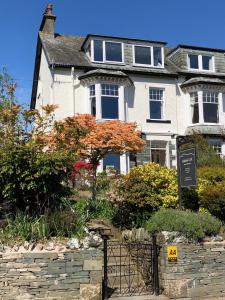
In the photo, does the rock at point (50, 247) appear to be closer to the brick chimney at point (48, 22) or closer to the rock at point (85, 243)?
the rock at point (85, 243)

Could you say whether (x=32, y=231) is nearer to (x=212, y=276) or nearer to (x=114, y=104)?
→ (x=212, y=276)

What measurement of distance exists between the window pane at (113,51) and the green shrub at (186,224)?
16.2 metres

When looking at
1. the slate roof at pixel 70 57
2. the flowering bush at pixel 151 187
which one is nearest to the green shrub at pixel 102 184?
the flowering bush at pixel 151 187

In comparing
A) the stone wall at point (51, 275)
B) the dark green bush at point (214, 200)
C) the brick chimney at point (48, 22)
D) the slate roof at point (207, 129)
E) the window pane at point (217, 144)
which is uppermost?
the brick chimney at point (48, 22)

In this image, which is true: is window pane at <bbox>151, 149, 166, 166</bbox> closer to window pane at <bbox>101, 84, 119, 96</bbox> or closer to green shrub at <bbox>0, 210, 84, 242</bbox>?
window pane at <bbox>101, 84, 119, 96</bbox>

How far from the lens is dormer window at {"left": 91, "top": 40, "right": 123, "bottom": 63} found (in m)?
26.4

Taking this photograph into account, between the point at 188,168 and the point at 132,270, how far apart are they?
312 centimetres

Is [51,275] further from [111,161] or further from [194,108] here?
[194,108]

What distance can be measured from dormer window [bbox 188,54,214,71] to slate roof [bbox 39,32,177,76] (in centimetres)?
135

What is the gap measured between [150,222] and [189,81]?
1651 cm

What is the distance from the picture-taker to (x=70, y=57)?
2600 cm

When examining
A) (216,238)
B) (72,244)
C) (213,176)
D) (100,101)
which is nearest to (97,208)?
(213,176)

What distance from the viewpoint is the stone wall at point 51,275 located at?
9695 millimetres

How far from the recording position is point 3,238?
1016 centimetres
